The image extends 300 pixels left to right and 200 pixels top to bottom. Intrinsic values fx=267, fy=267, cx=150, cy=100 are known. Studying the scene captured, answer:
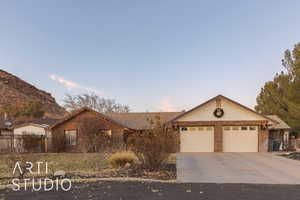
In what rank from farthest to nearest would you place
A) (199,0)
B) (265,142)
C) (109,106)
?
(109,106)
(265,142)
(199,0)

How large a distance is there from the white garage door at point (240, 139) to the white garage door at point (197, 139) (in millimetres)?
1230

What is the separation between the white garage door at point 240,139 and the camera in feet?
72.3

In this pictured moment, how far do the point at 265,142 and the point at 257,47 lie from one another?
782cm

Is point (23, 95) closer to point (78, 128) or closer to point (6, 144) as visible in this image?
point (6, 144)

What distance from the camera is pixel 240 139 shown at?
875 inches

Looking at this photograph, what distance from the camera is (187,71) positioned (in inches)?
906

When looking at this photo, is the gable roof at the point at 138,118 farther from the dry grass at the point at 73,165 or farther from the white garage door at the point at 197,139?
the dry grass at the point at 73,165

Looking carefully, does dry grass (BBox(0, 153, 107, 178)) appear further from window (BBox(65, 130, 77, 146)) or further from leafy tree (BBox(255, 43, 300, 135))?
leafy tree (BBox(255, 43, 300, 135))

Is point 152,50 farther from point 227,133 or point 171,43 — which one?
point 227,133

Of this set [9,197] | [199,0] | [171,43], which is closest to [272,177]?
[9,197]

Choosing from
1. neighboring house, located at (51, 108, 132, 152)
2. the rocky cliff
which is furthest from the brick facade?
the rocky cliff

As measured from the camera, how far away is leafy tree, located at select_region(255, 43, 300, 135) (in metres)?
24.6

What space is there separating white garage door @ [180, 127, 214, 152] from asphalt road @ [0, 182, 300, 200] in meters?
13.5

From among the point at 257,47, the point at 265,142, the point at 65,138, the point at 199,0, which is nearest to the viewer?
the point at 199,0
